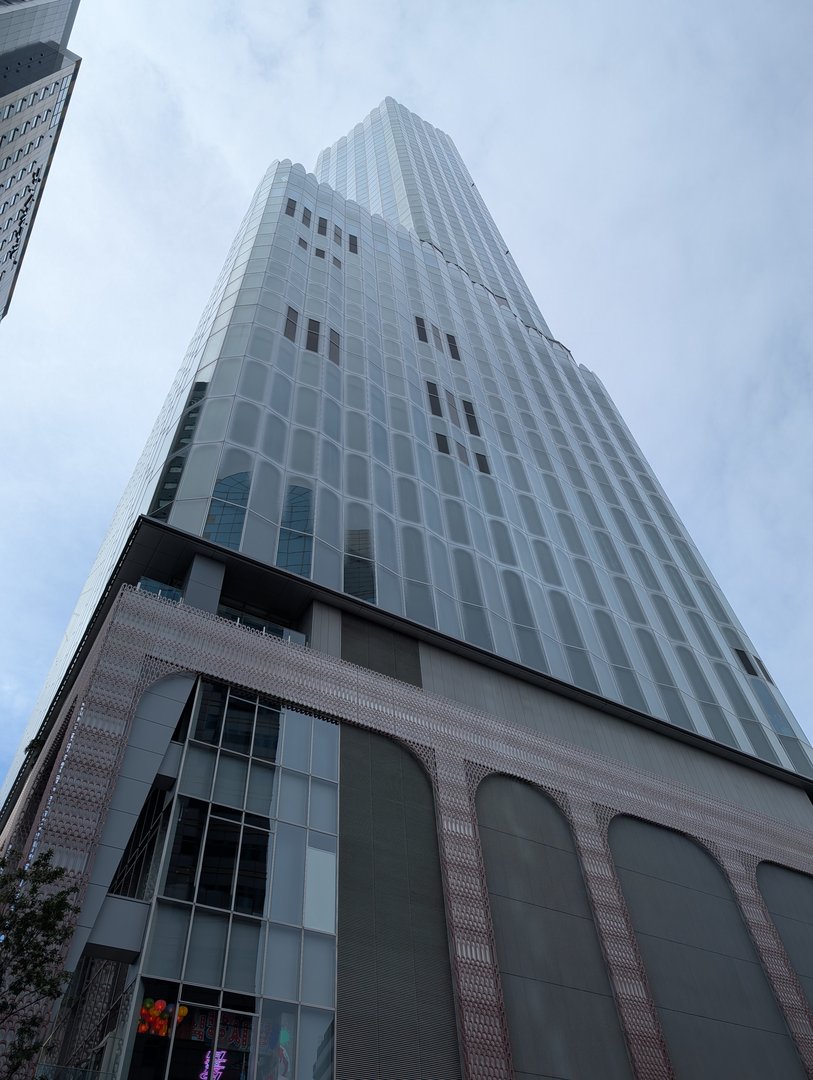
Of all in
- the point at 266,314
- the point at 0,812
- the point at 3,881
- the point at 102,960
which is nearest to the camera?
the point at 3,881

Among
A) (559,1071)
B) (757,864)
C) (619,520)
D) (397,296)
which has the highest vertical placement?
(397,296)

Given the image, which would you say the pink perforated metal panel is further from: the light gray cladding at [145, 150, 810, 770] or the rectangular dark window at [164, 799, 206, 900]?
the light gray cladding at [145, 150, 810, 770]

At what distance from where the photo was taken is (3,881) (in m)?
12.4

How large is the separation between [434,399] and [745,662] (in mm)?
20417

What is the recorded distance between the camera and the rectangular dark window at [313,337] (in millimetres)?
36859

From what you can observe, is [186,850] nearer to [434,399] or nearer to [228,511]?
[228,511]

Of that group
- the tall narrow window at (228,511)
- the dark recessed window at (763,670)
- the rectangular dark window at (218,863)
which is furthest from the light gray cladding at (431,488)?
the rectangular dark window at (218,863)

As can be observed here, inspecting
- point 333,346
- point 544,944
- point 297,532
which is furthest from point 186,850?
point 333,346

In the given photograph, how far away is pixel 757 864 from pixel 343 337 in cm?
2958

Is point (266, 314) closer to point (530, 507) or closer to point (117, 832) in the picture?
point (530, 507)

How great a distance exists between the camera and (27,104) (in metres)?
48.2

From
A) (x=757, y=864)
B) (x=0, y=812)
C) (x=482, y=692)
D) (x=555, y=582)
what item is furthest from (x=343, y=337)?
(x=757, y=864)

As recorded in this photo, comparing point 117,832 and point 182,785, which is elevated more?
point 182,785

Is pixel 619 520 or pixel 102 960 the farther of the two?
pixel 619 520
